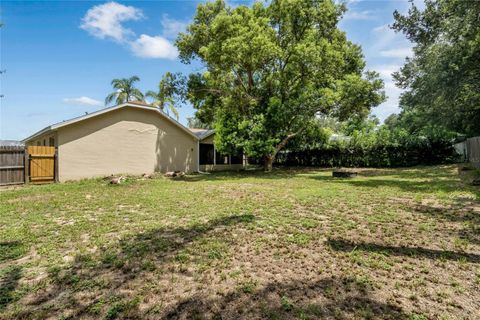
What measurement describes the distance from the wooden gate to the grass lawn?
6180mm

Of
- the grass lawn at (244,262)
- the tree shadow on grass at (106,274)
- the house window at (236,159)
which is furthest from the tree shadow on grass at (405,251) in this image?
the house window at (236,159)

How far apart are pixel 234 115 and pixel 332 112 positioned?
6.54 m

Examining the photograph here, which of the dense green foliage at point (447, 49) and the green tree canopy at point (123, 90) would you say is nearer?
the dense green foliage at point (447, 49)

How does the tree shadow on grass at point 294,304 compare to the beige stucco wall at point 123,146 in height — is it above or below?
below

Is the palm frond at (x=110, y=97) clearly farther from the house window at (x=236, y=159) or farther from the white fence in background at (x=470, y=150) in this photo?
the white fence in background at (x=470, y=150)

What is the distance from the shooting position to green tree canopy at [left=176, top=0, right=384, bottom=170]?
1425cm

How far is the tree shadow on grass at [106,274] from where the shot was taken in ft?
8.21

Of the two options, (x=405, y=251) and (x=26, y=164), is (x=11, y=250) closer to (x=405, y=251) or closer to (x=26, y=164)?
(x=405, y=251)

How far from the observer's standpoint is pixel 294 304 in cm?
251

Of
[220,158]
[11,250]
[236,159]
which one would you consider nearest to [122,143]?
[220,158]

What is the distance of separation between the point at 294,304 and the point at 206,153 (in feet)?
56.3

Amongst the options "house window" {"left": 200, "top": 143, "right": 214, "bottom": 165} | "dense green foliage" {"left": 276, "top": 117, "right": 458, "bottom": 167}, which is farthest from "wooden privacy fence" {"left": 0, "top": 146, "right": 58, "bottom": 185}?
"dense green foliage" {"left": 276, "top": 117, "right": 458, "bottom": 167}

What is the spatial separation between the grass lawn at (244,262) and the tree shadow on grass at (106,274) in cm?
2

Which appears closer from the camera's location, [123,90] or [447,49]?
[447,49]
